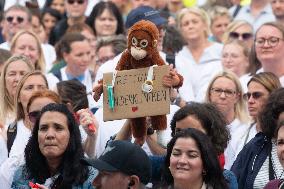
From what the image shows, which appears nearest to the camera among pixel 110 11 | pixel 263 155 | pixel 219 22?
pixel 263 155

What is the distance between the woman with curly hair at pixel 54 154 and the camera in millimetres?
8766

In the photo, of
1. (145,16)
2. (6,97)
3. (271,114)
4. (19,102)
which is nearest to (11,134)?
(19,102)

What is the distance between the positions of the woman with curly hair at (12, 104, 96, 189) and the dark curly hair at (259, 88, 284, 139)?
1.47m

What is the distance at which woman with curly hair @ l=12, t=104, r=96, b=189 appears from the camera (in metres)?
8.77

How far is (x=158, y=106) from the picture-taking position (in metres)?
8.65

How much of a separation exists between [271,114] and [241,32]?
5806mm

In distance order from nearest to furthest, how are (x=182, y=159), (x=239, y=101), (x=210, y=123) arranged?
(x=182, y=159) < (x=210, y=123) < (x=239, y=101)

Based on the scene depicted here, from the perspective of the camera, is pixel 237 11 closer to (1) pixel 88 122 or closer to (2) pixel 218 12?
(2) pixel 218 12

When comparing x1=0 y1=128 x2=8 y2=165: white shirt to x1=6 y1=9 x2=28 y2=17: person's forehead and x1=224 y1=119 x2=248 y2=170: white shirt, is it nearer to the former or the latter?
x1=224 y1=119 x2=248 y2=170: white shirt

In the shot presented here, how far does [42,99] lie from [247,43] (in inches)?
199

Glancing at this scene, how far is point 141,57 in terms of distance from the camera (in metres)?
8.68

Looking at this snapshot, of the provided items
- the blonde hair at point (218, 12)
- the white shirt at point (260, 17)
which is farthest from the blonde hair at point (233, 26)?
the blonde hair at point (218, 12)

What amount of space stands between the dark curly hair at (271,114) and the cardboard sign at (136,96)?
3.40 feet

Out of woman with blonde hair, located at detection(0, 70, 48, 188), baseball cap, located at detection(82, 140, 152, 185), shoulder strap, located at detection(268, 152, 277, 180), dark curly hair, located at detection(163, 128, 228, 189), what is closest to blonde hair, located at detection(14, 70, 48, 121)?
woman with blonde hair, located at detection(0, 70, 48, 188)
